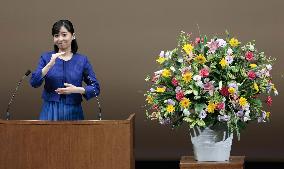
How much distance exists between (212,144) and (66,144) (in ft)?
2.61

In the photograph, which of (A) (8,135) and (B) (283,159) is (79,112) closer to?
(A) (8,135)

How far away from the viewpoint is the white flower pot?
404 cm

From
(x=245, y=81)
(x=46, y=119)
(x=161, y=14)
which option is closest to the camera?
(x=245, y=81)

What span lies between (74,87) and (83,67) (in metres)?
0.27

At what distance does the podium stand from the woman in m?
0.29

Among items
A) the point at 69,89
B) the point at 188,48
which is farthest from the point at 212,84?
the point at 69,89

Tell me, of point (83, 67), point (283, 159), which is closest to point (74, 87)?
point (83, 67)

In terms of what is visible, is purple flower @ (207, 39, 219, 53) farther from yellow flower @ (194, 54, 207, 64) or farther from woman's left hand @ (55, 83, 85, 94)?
woman's left hand @ (55, 83, 85, 94)

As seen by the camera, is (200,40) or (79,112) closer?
(200,40)

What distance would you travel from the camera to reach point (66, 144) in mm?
4094

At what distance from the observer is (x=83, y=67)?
4.43m

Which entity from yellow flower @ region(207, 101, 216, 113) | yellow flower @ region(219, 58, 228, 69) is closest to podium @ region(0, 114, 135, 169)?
yellow flower @ region(207, 101, 216, 113)

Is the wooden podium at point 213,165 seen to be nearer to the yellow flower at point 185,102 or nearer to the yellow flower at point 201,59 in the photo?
the yellow flower at point 185,102

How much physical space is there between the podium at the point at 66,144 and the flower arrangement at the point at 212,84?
277 millimetres
